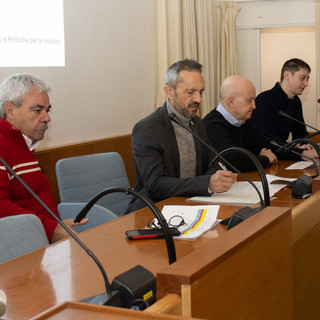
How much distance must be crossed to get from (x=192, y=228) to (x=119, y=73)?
3.06 metres

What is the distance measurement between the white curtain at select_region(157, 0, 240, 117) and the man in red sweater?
2695mm

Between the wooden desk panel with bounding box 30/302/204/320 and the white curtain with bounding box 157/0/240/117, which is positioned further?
the white curtain with bounding box 157/0/240/117

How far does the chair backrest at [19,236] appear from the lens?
1882 mm

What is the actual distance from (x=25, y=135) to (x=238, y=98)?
1590 mm

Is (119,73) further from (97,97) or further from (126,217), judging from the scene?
(126,217)

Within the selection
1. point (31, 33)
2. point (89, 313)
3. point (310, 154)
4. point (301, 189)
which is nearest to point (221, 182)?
point (301, 189)

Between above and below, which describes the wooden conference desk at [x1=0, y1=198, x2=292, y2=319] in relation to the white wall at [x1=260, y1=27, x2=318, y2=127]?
below

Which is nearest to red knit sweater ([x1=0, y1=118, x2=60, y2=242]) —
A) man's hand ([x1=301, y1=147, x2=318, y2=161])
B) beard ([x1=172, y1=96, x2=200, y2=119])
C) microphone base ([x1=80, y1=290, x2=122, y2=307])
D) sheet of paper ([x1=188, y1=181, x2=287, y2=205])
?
sheet of paper ([x1=188, y1=181, x2=287, y2=205])

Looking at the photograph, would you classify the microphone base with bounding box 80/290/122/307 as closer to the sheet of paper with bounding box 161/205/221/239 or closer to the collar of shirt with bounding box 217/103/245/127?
the sheet of paper with bounding box 161/205/221/239

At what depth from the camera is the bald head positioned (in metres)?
3.78

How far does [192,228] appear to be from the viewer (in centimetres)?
210

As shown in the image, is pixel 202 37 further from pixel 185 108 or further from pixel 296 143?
pixel 185 108

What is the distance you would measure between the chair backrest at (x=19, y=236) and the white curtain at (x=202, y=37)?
11.7 feet

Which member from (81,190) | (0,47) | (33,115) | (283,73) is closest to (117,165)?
(81,190)
